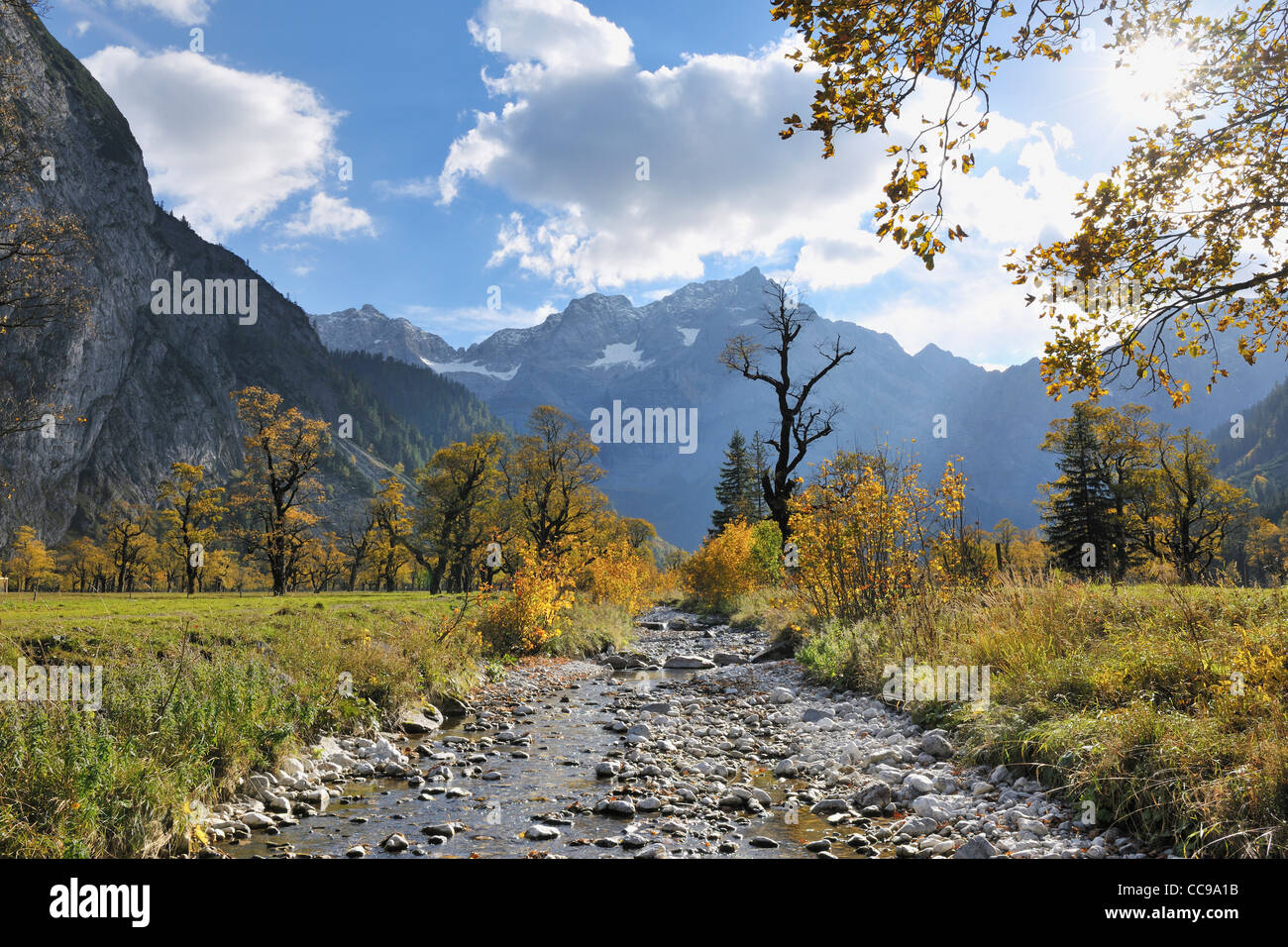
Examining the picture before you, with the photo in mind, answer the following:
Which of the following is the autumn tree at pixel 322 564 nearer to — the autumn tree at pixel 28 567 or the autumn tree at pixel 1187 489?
the autumn tree at pixel 28 567

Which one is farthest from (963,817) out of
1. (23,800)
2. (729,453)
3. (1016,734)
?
→ (729,453)

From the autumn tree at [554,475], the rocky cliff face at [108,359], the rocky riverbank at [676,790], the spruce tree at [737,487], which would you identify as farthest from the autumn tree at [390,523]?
the rocky cliff face at [108,359]

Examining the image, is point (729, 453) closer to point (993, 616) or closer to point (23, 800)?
point (993, 616)

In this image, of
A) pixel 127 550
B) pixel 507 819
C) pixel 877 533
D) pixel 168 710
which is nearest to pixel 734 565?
pixel 877 533

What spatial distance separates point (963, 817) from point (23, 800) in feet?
25.4

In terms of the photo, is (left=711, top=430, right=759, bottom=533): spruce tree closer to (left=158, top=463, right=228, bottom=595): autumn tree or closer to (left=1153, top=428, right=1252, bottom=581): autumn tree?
(left=1153, top=428, right=1252, bottom=581): autumn tree

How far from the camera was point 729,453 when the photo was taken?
225 ft

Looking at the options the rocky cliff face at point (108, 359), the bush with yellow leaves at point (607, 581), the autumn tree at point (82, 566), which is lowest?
the autumn tree at point (82, 566)

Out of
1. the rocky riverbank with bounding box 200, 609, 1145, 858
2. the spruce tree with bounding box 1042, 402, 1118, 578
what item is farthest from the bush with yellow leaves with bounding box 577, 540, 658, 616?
the spruce tree with bounding box 1042, 402, 1118, 578

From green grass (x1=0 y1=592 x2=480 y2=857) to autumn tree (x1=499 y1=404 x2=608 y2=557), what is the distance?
96.3ft

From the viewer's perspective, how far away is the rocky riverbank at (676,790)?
5477 millimetres

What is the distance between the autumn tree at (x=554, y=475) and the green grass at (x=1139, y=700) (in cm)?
3373

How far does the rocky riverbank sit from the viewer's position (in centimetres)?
548

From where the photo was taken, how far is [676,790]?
7141mm
